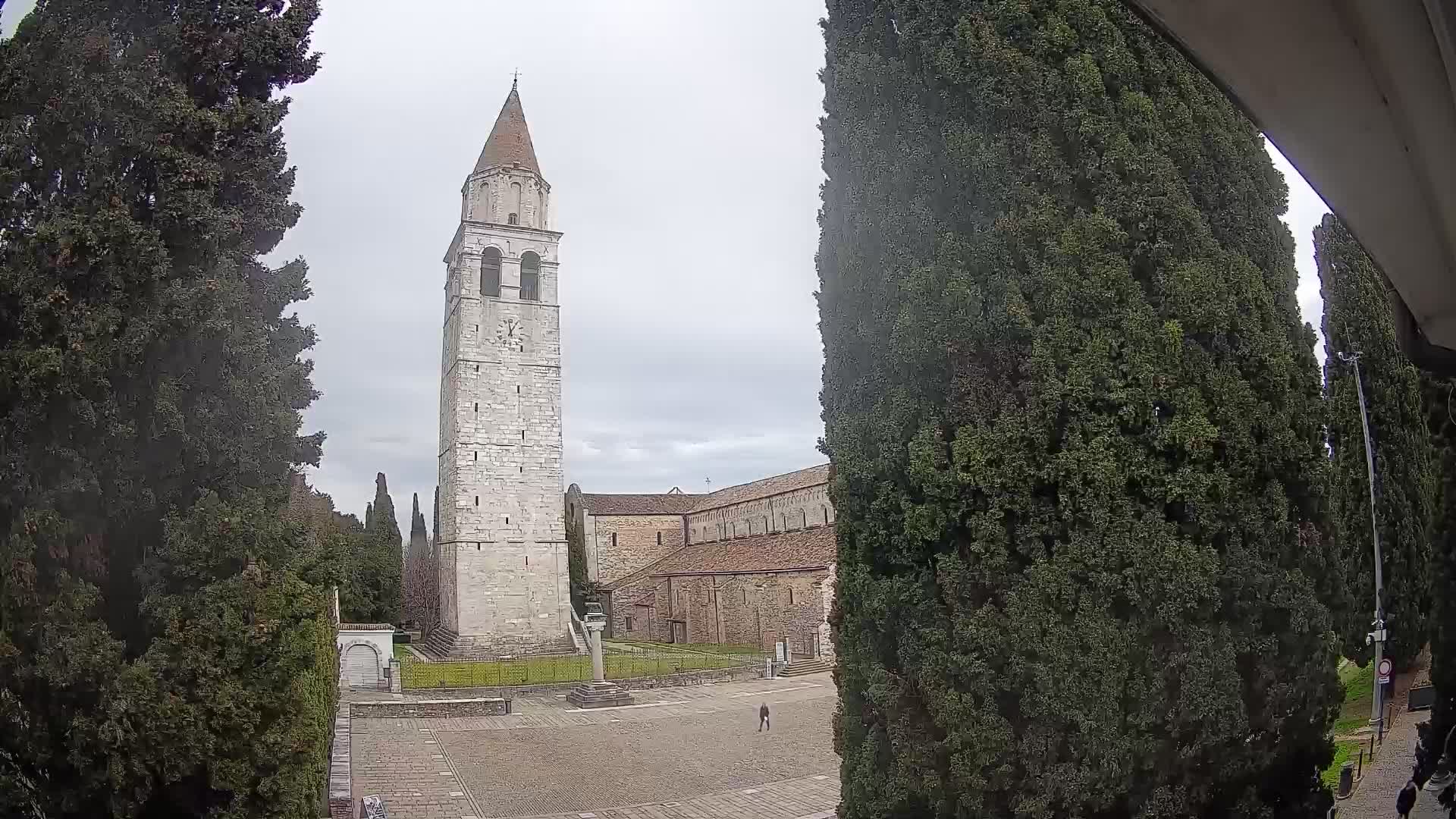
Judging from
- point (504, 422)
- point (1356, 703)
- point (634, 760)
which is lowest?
point (634, 760)

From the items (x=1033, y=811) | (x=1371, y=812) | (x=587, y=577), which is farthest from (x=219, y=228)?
(x=587, y=577)

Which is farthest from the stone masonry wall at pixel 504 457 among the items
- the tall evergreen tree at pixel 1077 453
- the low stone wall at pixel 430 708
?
the tall evergreen tree at pixel 1077 453

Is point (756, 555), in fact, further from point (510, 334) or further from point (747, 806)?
point (747, 806)

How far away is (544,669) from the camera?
2831cm

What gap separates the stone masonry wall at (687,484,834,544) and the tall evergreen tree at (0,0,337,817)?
30.3 m

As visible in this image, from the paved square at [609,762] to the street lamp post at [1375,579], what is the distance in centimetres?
761

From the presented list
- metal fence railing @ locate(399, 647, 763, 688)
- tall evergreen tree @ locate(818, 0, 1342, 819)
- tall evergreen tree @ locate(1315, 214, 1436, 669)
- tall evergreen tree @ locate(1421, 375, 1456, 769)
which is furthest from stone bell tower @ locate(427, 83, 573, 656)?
tall evergreen tree @ locate(818, 0, 1342, 819)

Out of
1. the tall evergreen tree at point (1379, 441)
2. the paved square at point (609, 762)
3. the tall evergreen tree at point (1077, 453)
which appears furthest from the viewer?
the tall evergreen tree at point (1379, 441)

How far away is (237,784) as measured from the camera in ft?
18.3

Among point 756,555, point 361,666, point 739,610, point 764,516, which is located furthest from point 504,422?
point 764,516

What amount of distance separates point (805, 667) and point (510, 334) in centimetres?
1675

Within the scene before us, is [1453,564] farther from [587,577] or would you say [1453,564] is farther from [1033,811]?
[587,577]

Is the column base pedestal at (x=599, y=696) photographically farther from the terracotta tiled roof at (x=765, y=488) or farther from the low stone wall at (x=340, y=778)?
the terracotta tiled roof at (x=765, y=488)

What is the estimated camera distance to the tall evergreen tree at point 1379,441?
13.5 m
